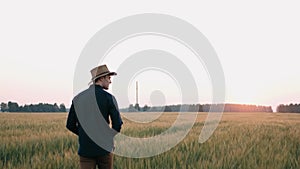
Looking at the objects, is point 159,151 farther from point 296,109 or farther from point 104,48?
point 296,109

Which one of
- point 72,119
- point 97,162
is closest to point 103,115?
point 72,119

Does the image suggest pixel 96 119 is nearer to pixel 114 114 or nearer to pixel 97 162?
pixel 114 114

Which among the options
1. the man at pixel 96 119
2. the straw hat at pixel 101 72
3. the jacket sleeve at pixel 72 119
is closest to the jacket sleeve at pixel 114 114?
the man at pixel 96 119

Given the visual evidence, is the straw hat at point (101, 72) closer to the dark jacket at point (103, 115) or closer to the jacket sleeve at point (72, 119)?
the dark jacket at point (103, 115)

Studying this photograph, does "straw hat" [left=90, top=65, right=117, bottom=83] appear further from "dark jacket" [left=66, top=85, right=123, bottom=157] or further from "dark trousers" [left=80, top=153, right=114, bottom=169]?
"dark trousers" [left=80, top=153, right=114, bottom=169]

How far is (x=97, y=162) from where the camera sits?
158 inches

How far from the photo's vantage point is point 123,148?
6.55 m

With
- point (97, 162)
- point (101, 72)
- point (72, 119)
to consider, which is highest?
point (101, 72)

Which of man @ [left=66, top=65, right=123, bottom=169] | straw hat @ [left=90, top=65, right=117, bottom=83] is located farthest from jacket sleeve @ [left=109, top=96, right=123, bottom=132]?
straw hat @ [left=90, top=65, right=117, bottom=83]

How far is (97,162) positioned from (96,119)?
568 mm

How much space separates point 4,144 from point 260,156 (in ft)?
17.7

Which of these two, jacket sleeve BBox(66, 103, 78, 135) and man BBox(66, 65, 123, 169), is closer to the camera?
man BBox(66, 65, 123, 169)

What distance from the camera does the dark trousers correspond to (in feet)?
12.8

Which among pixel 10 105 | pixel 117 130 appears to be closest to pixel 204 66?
pixel 117 130
